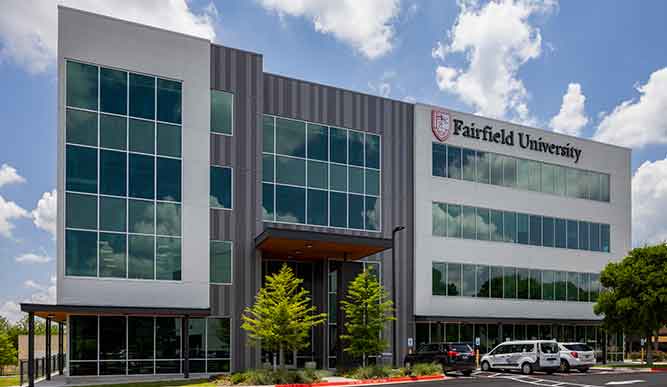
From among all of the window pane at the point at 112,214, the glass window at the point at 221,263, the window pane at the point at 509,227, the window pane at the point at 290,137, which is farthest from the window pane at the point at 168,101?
the window pane at the point at 509,227

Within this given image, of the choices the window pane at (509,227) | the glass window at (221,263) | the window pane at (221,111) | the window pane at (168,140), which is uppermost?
the window pane at (221,111)

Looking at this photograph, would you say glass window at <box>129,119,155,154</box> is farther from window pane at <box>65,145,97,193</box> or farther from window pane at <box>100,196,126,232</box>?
window pane at <box>100,196,126,232</box>

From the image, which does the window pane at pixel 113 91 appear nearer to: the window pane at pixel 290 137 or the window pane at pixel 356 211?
the window pane at pixel 290 137

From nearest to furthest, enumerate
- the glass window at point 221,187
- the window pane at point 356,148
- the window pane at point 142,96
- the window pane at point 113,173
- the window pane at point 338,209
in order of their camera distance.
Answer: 1. the window pane at point 113,173
2. the window pane at point 142,96
3. the glass window at point 221,187
4. the window pane at point 338,209
5. the window pane at point 356,148

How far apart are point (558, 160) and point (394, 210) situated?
15.4 meters

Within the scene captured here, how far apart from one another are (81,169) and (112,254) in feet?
13.3

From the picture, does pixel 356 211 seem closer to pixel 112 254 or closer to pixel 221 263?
pixel 221 263

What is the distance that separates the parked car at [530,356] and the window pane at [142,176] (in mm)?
19854

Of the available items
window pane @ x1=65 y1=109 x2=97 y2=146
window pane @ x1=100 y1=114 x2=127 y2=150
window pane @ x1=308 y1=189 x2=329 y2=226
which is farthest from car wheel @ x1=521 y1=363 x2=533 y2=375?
window pane @ x1=65 y1=109 x2=97 y2=146

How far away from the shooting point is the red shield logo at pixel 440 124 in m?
41.3

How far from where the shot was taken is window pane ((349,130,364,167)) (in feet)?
124

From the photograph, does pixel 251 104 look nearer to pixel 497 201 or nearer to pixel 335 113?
pixel 335 113

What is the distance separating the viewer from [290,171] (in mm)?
35469

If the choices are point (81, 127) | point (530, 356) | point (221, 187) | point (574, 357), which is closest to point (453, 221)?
point (530, 356)
